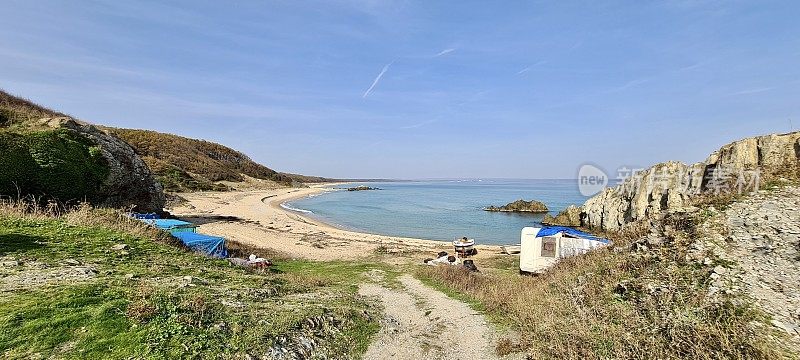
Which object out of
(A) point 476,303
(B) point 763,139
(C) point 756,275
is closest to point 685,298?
(C) point 756,275

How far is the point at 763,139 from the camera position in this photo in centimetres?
2108

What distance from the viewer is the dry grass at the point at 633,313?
22.0 ft

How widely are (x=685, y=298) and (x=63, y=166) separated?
1035 inches

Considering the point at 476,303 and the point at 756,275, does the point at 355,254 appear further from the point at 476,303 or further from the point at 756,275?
the point at 756,275

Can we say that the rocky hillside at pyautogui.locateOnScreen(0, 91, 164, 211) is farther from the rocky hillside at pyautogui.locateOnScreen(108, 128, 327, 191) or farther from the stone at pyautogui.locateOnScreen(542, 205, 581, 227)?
the stone at pyautogui.locateOnScreen(542, 205, 581, 227)

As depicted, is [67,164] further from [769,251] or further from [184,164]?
[184,164]

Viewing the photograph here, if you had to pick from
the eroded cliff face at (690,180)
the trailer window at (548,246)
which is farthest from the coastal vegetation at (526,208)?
the trailer window at (548,246)

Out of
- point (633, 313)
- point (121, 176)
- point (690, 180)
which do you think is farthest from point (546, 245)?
point (121, 176)

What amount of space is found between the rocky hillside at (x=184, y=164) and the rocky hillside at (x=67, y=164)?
40.0m

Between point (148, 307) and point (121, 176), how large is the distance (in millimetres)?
23800

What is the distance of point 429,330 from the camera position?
10102mm

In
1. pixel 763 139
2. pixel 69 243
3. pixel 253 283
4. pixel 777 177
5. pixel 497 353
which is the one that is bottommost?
pixel 497 353

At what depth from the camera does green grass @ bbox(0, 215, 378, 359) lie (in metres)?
5.85

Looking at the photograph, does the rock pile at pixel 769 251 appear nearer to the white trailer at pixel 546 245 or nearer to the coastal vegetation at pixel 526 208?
the white trailer at pixel 546 245
